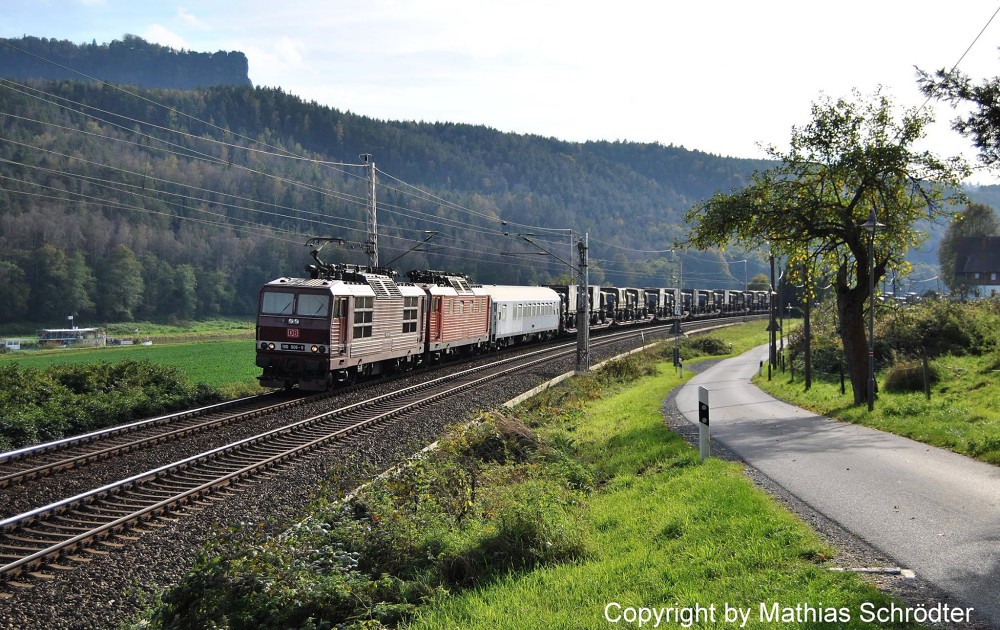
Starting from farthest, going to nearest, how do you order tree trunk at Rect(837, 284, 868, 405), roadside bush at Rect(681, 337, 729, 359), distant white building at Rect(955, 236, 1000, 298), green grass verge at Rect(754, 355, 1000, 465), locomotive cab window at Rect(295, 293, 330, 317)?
distant white building at Rect(955, 236, 1000, 298), roadside bush at Rect(681, 337, 729, 359), locomotive cab window at Rect(295, 293, 330, 317), tree trunk at Rect(837, 284, 868, 405), green grass verge at Rect(754, 355, 1000, 465)

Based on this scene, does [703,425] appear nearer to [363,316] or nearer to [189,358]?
[363,316]

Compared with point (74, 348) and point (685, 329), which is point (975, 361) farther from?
point (74, 348)

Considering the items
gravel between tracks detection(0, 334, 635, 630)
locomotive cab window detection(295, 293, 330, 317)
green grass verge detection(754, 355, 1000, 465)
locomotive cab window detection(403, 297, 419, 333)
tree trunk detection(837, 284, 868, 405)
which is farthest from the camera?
locomotive cab window detection(403, 297, 419, 333)

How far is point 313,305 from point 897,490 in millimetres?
16660

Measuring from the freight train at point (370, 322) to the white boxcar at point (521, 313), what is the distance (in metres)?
0.08

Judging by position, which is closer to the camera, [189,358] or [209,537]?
[209,537]

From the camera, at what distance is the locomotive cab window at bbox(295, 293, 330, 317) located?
23109 millimetres

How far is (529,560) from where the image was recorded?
28.3ft

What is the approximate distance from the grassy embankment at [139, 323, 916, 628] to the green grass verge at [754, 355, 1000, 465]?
4.86 meters

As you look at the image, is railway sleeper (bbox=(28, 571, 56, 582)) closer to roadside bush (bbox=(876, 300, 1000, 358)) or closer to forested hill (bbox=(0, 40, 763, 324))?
roadside bush (bbox=(876, 300, 1000, 358))

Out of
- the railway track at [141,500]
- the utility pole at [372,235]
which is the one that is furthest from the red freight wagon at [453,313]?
the railway track at [141,500]

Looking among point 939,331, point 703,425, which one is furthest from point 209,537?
point 939,331

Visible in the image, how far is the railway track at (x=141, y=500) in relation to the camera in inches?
378

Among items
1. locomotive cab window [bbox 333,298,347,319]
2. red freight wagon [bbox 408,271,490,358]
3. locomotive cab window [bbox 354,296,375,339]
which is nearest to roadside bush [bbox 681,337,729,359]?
red freight wagon [bbox 408,271,490,358]
